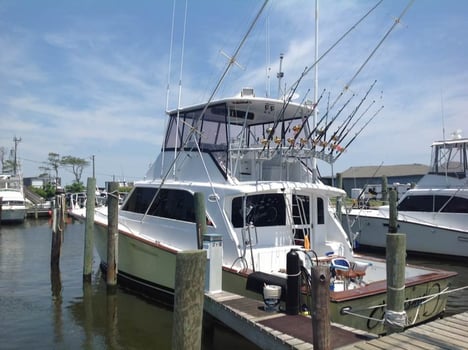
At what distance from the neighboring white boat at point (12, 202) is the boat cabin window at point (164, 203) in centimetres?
1847

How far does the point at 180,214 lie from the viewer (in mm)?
8789

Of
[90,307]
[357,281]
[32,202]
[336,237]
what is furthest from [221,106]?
[32,202]

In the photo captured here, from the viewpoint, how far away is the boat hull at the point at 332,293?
19.3 feet

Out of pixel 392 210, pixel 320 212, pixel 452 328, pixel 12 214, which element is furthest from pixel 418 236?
pixel 12 214

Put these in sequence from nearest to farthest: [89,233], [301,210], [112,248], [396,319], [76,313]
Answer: [396,319], [76,313], [301,210], [112,248], [89,233]

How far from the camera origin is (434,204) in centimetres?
1497

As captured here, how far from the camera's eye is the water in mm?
6820

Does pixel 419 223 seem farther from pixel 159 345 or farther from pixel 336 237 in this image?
pixel 159 345

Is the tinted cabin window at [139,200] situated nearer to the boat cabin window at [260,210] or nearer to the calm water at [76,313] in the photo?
the calm water at [76,313]

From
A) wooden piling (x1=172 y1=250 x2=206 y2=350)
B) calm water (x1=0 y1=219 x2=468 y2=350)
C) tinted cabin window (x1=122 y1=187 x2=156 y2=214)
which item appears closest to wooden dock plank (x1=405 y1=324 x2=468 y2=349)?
wooden piling (x1=172 y1=250 x2=206 y2=350)

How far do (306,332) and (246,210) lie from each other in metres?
3.33

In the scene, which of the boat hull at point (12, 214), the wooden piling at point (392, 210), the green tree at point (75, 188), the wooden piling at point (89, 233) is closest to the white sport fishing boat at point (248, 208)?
the wooden piling at point (89, 233)

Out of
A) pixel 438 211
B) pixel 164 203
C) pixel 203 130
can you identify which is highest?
pixel 203 130

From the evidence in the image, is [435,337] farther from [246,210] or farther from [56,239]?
[56,239]
